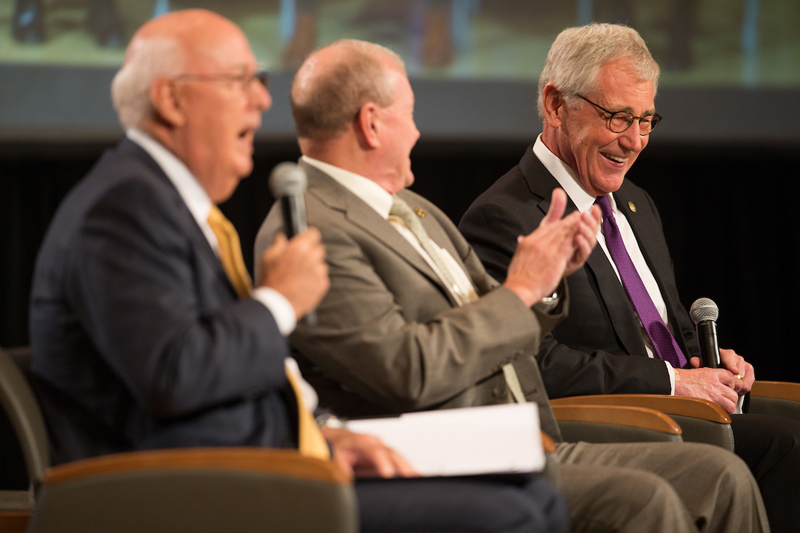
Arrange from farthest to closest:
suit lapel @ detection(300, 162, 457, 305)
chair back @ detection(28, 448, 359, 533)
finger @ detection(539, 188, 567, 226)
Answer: finger @ detection(539, 188, 567, 226), suit lapel @ detection(300, 162, 457, 305), chair back @ detection(28, 448, 359, 533)

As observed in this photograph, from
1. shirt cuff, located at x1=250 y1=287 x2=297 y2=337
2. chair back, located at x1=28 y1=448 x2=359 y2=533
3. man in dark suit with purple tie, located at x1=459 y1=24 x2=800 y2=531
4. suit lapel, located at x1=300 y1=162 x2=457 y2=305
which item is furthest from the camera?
man in dark suit with purple tie, located at x1=459 y1=24 x2=800 y2=531

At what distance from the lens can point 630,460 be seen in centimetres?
197

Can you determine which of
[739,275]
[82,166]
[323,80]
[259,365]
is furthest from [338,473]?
[739,275]

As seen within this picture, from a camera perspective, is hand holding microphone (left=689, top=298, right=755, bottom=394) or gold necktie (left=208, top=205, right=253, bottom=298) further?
hand holding microphone (left=689, top=298, right=755, bottom=394)

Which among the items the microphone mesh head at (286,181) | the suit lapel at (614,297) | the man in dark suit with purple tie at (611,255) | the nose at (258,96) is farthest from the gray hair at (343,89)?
the suit lapel at (614,297)

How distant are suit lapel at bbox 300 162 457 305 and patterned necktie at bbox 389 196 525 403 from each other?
0.06 meters

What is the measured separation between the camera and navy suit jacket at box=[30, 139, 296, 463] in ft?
4.02

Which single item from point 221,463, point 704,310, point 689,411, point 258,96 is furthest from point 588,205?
point 221,463

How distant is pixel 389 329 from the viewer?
1711 millimetres

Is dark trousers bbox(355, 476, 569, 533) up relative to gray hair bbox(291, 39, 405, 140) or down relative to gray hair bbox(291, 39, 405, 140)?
down

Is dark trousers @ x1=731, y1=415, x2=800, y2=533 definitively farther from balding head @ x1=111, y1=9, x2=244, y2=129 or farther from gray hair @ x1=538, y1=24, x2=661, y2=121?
balding head @ x1=111, y1=9, x2=244, y2=129

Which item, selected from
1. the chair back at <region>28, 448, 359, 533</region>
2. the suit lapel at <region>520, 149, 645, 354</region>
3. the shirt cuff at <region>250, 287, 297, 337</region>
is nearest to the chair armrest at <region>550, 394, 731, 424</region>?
the suit lapel at <region>520, 149, 645, 354</region>

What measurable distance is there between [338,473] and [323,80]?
3.38 feet

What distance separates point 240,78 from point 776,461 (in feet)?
5.45
